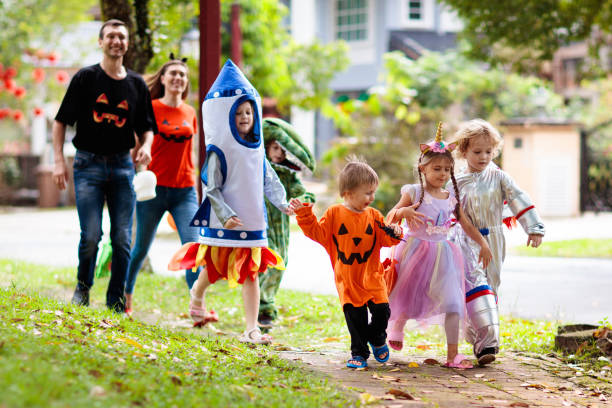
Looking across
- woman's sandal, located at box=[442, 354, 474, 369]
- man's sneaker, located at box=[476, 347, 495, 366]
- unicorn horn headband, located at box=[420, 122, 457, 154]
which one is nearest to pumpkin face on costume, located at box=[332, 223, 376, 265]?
unicorn horn headband, located at box=[420, 122, 457, 154]

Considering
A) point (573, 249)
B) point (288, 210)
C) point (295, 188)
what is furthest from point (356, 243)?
point (573, 249)

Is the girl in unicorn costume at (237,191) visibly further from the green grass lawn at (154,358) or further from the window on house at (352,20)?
the window on house at (352,20)

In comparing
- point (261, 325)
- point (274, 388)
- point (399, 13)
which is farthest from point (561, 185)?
point (274, 388)

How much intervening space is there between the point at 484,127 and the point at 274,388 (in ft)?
7.80

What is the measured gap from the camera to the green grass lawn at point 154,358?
2.96 m

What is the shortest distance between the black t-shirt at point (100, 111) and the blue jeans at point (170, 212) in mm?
575

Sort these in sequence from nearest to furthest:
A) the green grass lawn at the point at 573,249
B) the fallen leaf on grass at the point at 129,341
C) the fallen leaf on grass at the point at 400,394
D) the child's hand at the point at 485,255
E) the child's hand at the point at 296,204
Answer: the fallen leaf on grass at the point at 400,394, the fallen leaf on grass at the point at 129,341, the child's hand at the point at 296,204, the child's hand at the point at 485,255, the green grass lawn at the point at 573,249

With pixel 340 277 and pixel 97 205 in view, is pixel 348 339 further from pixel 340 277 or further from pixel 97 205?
pixel 97 205

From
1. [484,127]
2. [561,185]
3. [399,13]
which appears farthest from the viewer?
[399,13]

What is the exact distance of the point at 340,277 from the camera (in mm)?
4723

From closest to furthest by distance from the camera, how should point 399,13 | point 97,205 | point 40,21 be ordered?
point 97,205 → point 40,21 → point 399,13

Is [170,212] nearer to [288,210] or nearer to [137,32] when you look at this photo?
[288,210]

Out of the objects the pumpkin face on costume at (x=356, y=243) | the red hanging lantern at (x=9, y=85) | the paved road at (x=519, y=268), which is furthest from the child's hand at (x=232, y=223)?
the red hanging lantern at (x=9, y=85)

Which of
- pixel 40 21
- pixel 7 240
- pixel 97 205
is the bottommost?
pixel 7 240
